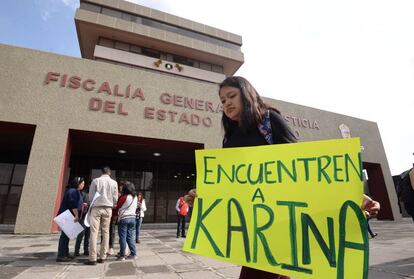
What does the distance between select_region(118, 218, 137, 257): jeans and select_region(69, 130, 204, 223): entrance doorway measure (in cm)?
714

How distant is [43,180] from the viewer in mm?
9000

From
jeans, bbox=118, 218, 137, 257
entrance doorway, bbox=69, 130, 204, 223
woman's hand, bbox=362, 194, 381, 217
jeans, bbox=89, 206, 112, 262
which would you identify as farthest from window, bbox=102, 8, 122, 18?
woman's hand, bbox=362, 194, 381, 217

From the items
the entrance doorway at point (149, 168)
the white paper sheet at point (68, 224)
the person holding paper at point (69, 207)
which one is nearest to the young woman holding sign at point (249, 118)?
→ the white paper sheet at point (68, 224)

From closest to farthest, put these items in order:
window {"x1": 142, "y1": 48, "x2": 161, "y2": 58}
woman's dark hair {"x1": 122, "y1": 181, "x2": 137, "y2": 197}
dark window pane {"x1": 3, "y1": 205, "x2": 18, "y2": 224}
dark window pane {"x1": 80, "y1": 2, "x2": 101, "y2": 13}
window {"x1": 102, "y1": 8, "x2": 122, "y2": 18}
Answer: woman's dark hair {"x1": 122, "y1": 181, "x2": 137, "y2": 197}, dark window pane {"x1": 3, "y1": 205, "x2": 18, "y2": 224}, dark window pane {"x1": 80, "y1": 2, "x2": 101, "y2": 13}, window {"x1": 102, "y1": 8, "x2": 122, "y2": 18}, window {"x1": 142, "y1": 48, "x2": 161, "y2": 58}

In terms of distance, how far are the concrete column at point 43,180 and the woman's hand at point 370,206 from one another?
1010 centimetres

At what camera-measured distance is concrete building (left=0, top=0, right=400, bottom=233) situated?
30.9ft

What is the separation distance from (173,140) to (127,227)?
20.9 ft

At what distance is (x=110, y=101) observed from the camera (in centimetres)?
Result: 1071

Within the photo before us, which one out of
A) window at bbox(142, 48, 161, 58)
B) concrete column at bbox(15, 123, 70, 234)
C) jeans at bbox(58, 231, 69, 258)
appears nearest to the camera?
jeans at bbox(58, 231, 69, 258)

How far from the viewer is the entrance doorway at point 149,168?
13.2 meters

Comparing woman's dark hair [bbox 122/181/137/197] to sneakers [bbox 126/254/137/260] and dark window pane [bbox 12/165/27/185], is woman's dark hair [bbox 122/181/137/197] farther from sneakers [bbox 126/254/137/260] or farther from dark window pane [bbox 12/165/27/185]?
dark window pane [bbox 12/165/27/185]

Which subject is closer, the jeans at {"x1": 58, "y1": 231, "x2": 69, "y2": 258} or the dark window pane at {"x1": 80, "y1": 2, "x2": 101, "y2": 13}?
the jeans at {"x1": 58, "y1": 231, "x2": 69, "y2": 258}

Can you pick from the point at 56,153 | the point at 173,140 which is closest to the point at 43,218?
the point at 56,153

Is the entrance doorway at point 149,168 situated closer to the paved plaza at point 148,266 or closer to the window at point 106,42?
the paved plaza at point 148,266
